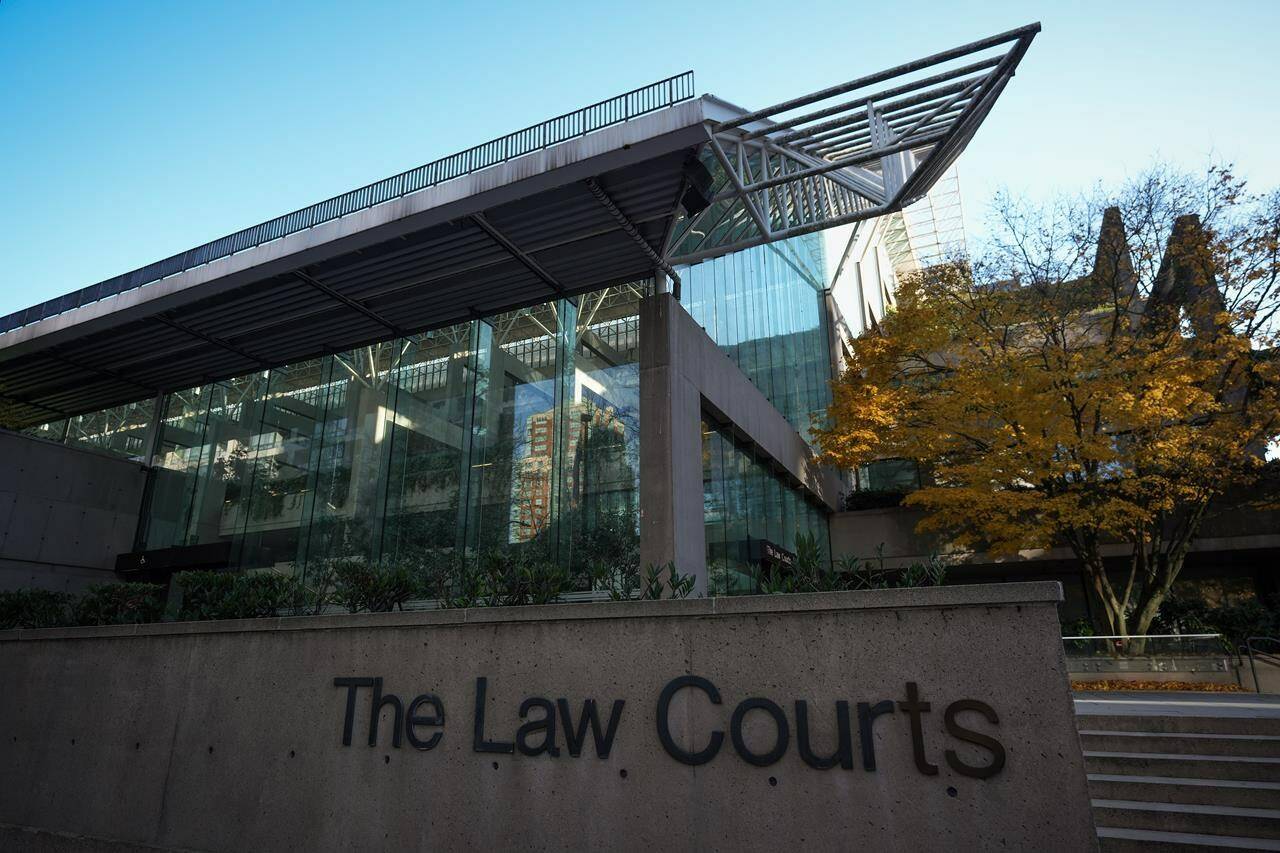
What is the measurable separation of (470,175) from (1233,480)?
70.8ft

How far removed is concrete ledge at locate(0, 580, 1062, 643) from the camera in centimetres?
610

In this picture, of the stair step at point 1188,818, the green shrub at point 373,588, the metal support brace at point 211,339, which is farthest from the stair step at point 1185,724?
the metal support brace at point 211,339

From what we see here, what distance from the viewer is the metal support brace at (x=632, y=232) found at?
14.1 m

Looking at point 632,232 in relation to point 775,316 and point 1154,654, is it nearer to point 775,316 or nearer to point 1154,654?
point 775,316

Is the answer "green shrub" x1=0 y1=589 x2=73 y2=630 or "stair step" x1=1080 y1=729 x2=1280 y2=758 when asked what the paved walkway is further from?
"green shrub" x1=0 y1=589 x2=73 y2=630

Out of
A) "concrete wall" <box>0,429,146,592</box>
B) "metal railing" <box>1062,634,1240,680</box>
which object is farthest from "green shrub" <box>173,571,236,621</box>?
"metal railing" <box>1062,634,1240,680</box>

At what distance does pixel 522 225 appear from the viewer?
50.3ft

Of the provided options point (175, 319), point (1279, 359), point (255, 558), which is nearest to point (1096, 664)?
point (1279, 359)

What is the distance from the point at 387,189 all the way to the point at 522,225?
9.17 feet

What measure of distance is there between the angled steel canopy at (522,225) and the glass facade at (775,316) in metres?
2.25

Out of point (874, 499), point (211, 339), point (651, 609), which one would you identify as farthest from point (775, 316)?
point (651, 609)

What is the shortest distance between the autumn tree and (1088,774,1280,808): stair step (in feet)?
46.1

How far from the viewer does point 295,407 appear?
21469 mm

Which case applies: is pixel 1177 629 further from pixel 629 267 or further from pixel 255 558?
pixel 255 558
